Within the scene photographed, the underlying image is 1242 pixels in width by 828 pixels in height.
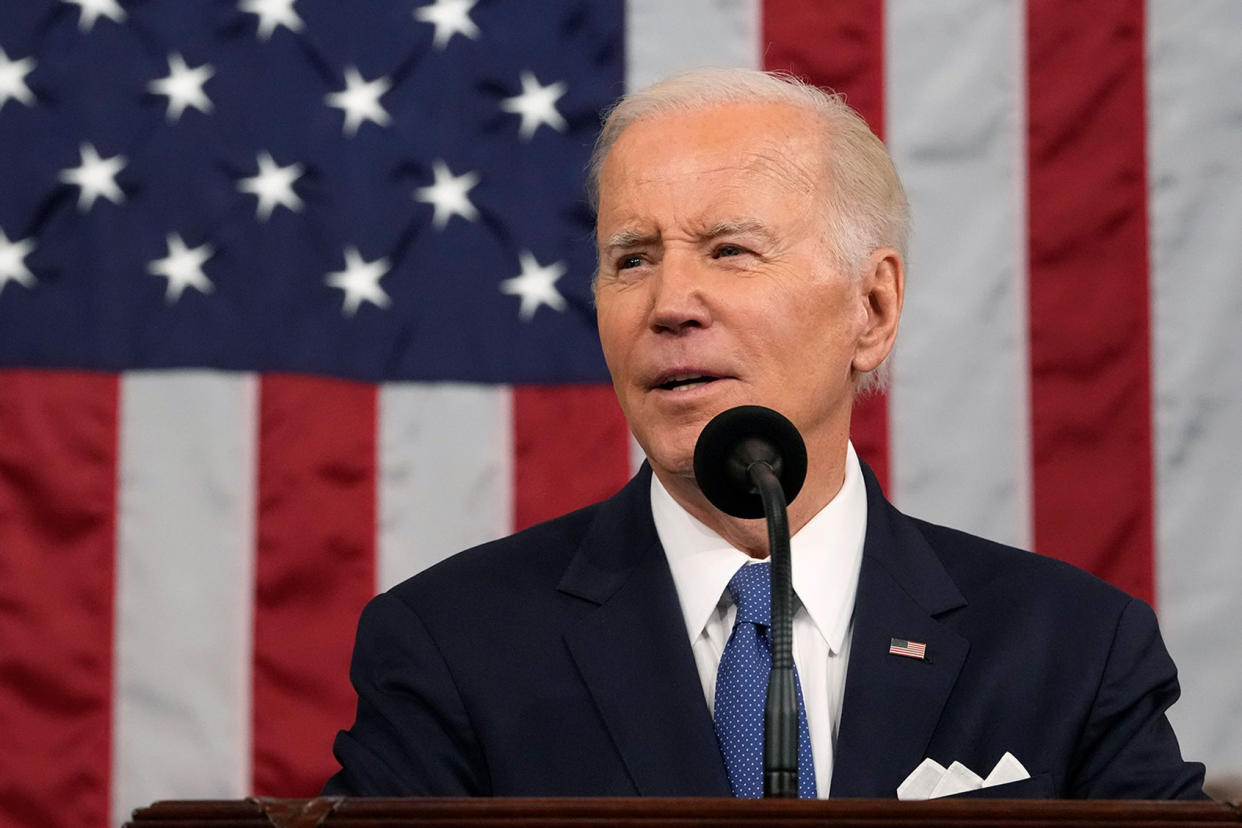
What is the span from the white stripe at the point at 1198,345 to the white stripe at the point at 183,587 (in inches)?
69.8

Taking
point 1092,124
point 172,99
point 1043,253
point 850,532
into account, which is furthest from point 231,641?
point 1092,124

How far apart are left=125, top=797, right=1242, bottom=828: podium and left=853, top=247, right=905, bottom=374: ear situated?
3.24ft

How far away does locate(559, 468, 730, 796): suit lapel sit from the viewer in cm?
165

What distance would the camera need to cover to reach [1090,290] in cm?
297

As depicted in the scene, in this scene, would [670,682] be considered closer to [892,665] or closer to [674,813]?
[892,665]

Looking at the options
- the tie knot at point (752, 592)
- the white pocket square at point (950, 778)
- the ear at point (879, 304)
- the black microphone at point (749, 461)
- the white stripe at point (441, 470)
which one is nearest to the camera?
the black microphone at point (749, 461)

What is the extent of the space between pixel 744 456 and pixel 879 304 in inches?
28.9

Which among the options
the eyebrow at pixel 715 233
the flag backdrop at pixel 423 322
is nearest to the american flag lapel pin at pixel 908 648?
the eyebrow at pixel 715 233

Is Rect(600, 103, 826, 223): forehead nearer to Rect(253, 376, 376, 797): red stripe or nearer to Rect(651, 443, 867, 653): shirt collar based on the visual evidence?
Rect(651, 443, 867, 653): shirt collar

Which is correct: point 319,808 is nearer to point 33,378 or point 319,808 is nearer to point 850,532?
point 850,532

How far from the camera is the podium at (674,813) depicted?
1.03 meters

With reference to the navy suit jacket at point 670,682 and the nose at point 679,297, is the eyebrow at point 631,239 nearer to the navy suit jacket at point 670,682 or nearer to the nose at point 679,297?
the nose at point 679,297

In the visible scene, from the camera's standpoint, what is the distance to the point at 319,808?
1080 mm

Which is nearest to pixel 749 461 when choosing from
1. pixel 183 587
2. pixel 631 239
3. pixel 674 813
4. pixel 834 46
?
pixel 674 813
